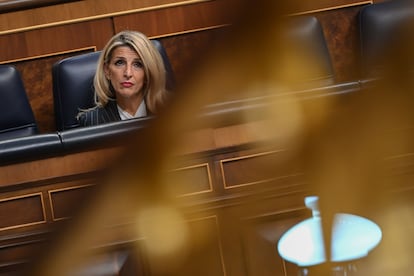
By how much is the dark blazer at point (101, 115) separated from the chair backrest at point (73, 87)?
4 cm

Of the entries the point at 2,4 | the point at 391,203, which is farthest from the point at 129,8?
the point at 391,203

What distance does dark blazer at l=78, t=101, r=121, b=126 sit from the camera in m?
1.28

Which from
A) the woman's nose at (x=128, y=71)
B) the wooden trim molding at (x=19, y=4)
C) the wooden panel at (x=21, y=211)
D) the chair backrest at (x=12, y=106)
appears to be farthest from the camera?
the wooden trim molding at (x=19, y=4)

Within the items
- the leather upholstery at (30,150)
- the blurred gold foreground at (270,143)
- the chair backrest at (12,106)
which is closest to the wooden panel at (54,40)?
the chair backrest at (12,106)

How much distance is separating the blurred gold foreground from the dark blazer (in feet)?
3.52

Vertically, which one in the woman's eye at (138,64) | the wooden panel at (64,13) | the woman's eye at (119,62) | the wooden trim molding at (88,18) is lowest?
the woman's eye at (138,64)

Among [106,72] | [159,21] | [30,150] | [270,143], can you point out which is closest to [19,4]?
[159,21]

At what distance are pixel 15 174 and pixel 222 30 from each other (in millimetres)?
697

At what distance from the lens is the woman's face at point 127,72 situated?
125cm

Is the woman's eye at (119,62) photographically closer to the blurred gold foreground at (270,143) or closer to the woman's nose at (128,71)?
the woman's nose at (128,71)

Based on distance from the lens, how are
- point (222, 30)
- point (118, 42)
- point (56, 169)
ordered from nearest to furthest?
1. point (222, 30)
2. point (56, 169)
3. point (118, 42)

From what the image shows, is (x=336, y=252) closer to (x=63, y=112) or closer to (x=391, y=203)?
(x=391, y=203)

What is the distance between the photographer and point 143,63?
4.10 feet

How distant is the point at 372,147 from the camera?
0.20 meters
